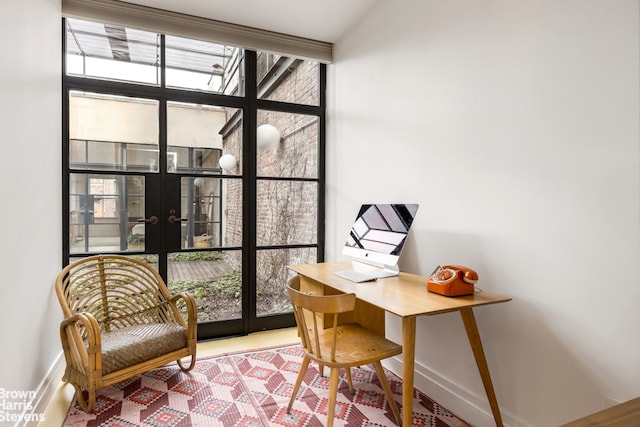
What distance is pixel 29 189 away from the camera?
2.04m

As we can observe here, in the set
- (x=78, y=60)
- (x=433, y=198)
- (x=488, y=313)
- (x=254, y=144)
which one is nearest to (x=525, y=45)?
(x=433, y=198)

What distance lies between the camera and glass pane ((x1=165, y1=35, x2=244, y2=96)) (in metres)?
3.12

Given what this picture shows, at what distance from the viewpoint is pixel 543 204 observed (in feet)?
5.60

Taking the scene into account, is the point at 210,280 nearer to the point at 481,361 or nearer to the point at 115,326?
the point at 115,326

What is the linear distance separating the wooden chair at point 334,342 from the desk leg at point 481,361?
0.38 metres

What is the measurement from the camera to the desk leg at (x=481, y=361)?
180 centimetres

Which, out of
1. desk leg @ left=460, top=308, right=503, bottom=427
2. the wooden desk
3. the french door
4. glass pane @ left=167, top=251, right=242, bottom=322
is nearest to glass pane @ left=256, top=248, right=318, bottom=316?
the french door

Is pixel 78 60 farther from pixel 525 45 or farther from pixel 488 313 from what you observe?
pixel 488 313

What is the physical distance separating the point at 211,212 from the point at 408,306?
85.0 inches

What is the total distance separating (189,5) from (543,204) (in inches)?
112

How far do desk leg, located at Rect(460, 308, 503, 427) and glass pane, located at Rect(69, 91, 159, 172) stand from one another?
259 cm

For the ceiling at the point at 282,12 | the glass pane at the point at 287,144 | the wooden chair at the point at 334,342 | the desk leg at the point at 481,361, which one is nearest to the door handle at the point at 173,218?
the glass pane at the point at 287,144

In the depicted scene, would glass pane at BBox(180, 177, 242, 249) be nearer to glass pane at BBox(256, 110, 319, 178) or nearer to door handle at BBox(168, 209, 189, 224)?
door handle at BBox(168, 209, 189, 224)

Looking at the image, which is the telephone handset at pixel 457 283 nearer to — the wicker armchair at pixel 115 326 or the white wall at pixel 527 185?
the white wall at pixel 527 185
